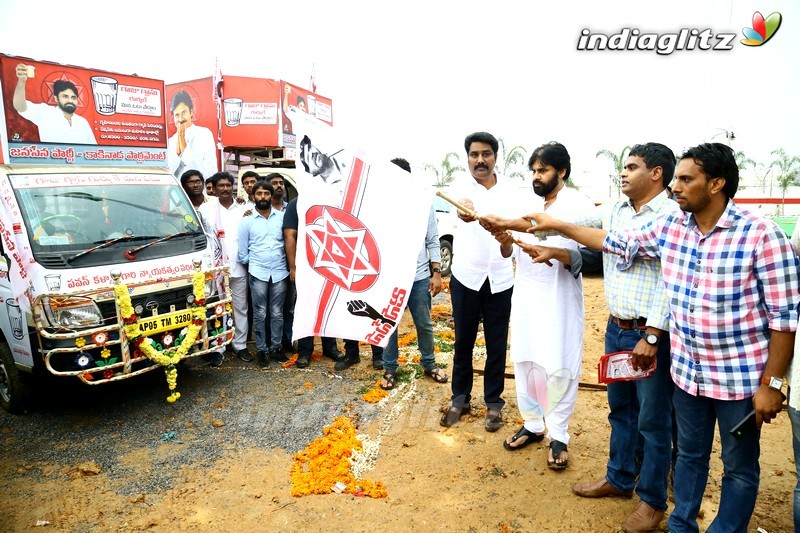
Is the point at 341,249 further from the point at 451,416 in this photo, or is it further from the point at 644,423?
the point at 644,423

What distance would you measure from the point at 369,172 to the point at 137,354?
248 cm

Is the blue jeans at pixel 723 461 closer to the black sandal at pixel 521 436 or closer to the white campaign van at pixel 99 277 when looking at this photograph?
the black sandal at pixel 521 436

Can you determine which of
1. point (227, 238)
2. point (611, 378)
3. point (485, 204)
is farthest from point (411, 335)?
point (611, 378)

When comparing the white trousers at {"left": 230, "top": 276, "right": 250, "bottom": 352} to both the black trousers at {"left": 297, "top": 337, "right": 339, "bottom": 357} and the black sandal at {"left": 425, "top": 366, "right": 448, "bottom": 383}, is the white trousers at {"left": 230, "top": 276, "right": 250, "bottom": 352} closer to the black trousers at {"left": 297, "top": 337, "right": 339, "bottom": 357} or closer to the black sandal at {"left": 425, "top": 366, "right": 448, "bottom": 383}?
the black trousers at {"left": 297, "top": 337, "right": 339, "bottom": 357}

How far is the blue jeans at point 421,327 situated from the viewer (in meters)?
4.88

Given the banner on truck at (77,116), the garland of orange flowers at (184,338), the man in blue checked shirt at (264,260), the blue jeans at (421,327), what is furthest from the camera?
the banner on truck at (77,116)

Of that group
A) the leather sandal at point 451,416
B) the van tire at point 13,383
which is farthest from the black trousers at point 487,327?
the van tire at point 13,383

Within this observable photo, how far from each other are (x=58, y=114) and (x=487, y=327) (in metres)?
5.80

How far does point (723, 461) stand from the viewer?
2342 millimetres

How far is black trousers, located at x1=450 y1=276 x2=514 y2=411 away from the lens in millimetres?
3908

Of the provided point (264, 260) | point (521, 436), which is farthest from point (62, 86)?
point (521, 436)

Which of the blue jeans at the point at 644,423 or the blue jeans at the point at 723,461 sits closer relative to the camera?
the blue jeans at the point at 723,461

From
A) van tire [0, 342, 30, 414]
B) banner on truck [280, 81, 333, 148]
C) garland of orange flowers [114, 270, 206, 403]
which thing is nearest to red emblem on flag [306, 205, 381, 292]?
garland of orange flowers [114, 270, 206, 403]

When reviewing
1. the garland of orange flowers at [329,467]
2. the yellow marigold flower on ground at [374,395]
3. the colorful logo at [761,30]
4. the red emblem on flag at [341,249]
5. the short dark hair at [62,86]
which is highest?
the colorful logo at [761,30]
